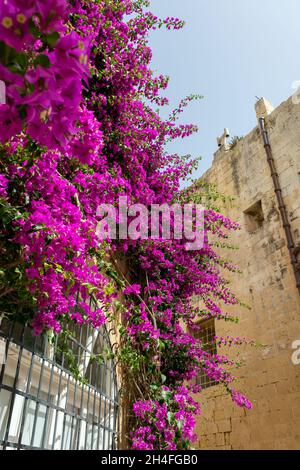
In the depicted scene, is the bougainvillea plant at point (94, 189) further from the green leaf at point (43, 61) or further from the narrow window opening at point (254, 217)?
the narrow window opening at point (254, 217)

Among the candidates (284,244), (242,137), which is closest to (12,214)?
(284,244)

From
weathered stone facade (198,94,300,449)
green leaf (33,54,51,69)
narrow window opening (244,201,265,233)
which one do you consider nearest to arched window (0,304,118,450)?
green leaf (33,54,51,69)

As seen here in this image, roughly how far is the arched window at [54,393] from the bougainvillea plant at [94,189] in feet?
0.78

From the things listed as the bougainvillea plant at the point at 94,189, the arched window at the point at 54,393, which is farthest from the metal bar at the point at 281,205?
the arched window at the point at 54,393

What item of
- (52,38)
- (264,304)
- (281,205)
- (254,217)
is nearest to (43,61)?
(52,38)

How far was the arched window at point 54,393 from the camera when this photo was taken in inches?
106

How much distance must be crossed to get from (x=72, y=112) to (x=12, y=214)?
1.38 metres

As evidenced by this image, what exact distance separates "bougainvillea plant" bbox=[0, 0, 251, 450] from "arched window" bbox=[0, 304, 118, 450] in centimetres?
24

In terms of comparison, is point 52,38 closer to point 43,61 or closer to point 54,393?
point 43,61

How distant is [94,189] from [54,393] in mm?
1874

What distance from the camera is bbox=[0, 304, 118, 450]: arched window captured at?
8.86 ft

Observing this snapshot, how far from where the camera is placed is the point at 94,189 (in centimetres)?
348

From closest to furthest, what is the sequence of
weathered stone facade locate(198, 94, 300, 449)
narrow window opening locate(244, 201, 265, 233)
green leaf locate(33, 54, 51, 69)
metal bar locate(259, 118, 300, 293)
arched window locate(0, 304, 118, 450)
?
green leaf locate(33, 54, 51, 69) → arched window locate(0, 304, 118, 450) → weathered stone facade locate(198, 94, 300, 449) → metal bar locate(259, 118, 300, 293) → narrow window opening locate(244, 201, 265, 233)

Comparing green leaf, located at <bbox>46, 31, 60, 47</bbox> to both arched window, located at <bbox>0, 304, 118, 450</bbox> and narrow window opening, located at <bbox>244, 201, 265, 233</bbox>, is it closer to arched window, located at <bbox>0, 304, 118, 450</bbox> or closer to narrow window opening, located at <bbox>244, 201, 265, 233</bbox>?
arched window, located at <bbox>0, 304, 118, 450</bbox>
